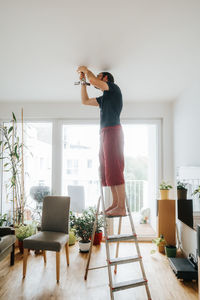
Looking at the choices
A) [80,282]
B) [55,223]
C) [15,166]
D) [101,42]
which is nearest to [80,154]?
[15,166]

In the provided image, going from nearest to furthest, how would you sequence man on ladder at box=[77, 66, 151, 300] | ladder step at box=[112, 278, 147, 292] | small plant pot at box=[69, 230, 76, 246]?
ladder step at box=[112, 278, 147, 292], man on ladder at box=[77, 66, 151, 300], small plant pot at box=[69, 230, 76, 246]

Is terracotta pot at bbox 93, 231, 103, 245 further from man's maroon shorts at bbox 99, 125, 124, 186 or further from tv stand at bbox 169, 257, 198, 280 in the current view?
man's maroon shorts at bbox 99, 125, 124, 186

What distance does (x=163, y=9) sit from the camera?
1791 millimetres

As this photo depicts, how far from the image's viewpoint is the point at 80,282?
272 centimetres

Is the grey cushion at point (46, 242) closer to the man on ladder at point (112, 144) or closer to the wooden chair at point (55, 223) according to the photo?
the wooden chair at point (55, 223)

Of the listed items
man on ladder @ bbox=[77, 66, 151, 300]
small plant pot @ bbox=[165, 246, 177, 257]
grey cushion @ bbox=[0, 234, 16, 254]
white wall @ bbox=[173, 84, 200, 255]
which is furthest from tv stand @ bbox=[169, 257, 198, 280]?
grey cushion @ bbox=[0, 234, 16, 254]

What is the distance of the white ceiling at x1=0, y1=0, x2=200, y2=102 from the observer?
70.5 inches

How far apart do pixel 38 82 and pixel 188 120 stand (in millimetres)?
2306

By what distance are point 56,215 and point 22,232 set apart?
2.77ft

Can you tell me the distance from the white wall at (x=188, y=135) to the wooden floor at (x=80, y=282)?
19.8 inches

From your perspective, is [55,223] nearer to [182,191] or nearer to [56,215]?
[56,215]

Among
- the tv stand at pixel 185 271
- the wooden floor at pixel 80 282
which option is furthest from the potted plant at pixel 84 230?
the tv stand at pixel 185 271

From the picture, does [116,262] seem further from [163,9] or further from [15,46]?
[15,46]

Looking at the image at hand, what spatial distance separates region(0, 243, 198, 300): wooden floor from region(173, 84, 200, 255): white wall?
50cm
